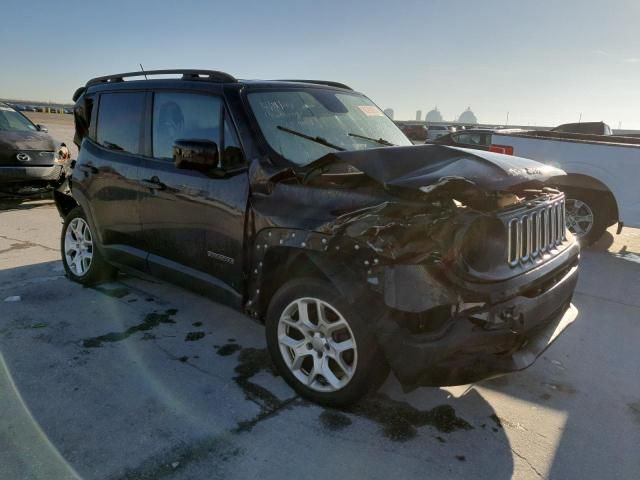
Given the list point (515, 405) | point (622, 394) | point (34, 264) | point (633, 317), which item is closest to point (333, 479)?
point (515, 405)

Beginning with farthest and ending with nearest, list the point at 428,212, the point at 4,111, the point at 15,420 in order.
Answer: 1. the point at 4,111
2. the point at 15,420
3. the point at 428,212

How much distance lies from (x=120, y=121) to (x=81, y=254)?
1.52 m

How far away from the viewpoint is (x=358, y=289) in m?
2.71

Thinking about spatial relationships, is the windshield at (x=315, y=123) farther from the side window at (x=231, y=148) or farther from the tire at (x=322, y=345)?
the tire at (x=322, y=345)

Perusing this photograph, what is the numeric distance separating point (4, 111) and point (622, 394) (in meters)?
11.0

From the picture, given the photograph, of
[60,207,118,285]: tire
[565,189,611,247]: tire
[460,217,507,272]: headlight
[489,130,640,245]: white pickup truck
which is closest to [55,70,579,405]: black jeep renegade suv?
[460,217,507,272]: headlight

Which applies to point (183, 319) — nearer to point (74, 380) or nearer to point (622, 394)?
point (74, 380)

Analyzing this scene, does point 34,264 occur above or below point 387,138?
below

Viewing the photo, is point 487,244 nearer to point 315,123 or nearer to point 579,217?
point 315,123

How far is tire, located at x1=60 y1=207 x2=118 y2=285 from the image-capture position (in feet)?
16.2

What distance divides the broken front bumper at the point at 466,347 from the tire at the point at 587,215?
494 cm

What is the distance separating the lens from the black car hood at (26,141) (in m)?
8.83

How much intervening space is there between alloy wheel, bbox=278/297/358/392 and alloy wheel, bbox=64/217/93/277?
9.11ft

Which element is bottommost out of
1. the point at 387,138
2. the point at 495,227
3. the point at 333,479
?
the point at 333,479
